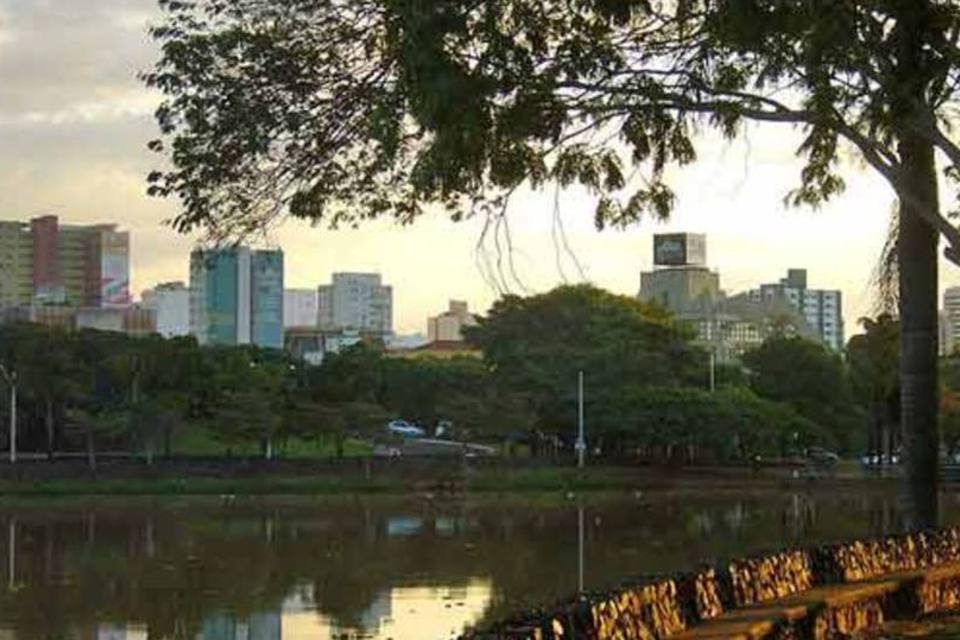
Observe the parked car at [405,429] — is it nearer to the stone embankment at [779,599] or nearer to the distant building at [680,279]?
the distant building at [680,279]

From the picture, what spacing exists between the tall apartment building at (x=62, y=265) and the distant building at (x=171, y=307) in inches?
83.5

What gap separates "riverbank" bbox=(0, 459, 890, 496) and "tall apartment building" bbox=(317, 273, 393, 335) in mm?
59971

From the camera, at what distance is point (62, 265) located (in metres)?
85.9

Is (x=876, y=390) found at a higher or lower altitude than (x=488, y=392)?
higher

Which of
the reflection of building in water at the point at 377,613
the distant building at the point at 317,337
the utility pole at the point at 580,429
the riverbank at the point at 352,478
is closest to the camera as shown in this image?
the reflection of building in water at the point at 377,613

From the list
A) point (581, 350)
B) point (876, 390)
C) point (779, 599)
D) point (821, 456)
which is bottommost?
point (821, 456)

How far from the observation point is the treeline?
52969 mm

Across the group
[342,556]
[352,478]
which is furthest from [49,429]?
[342,556]

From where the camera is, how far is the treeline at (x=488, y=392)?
52969 mm

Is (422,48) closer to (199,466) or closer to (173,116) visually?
(173,116)

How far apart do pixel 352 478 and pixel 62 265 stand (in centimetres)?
4041

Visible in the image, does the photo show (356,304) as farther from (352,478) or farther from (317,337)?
(352,478)

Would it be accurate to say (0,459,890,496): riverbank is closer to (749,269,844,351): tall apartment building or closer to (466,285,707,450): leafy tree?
(466,285,707,450): leafy tree

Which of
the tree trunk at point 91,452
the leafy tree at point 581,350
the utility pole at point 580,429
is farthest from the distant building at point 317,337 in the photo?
the tree trunk at point 91,452
